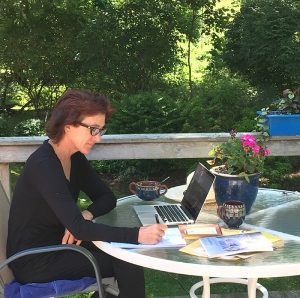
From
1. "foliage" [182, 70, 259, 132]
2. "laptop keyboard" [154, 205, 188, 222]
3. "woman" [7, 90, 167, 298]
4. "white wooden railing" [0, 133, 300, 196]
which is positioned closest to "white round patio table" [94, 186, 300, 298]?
"laptop keyboard" [154, 205, 188, 222]

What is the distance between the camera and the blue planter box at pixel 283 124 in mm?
3121

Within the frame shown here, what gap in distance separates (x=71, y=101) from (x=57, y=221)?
57 centimetres

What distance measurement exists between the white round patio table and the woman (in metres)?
0.21

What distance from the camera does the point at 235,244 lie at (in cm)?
193

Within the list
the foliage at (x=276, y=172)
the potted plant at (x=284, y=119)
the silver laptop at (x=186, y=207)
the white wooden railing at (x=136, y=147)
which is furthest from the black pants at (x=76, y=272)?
the foliage at (x=276, y=172)

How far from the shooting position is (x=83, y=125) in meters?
2.29

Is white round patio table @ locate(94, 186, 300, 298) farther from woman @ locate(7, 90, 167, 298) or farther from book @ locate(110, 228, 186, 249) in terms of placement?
woman @ locate(7, 90, 167, 298)

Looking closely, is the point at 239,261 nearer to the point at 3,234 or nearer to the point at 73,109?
the point at 73,109

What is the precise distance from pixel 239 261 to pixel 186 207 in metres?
0.64

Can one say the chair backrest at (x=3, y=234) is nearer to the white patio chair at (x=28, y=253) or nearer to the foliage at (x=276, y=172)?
the white patio chair at (x=28, y=253)

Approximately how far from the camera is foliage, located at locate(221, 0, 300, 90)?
20.2ft

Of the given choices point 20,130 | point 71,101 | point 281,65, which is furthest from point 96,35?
point 71,101

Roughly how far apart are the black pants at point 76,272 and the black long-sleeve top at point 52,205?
83mm

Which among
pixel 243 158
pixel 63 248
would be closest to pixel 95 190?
pixel 63 248
